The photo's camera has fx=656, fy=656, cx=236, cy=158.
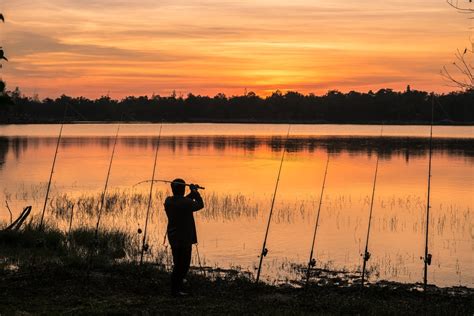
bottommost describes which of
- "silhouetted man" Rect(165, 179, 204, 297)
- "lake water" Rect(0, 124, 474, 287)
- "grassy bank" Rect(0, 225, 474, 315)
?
"lake water" Rect(0, 124, 474, 287)

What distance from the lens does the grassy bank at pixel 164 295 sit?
905 cm

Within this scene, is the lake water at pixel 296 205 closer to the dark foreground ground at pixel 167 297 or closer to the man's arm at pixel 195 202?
the dark foreground ground at pixel 167 297

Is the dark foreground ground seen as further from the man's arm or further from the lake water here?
the lake water

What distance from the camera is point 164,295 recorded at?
1016cm

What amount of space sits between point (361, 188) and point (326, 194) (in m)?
3.55

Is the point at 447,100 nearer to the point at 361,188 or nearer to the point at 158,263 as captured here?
the point at 361,188

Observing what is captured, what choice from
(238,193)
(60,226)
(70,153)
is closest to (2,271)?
(60,226)

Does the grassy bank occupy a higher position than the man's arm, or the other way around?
the man's arm

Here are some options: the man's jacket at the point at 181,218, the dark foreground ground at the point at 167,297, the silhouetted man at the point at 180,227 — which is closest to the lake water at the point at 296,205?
the dark foreground ground at the point at 167,297

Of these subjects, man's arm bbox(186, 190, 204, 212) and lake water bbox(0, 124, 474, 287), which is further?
lake water bbox(0, 124, 474, 287)

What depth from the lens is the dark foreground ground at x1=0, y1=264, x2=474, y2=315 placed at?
29.5ft

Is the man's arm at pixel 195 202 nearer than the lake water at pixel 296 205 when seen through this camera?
Yes

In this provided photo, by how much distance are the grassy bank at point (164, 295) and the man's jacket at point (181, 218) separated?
0.88 metres

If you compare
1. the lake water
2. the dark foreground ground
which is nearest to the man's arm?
the dark foreground ground
